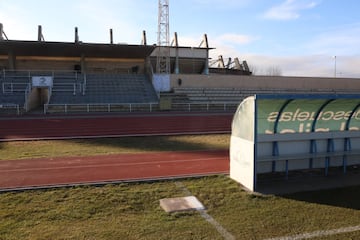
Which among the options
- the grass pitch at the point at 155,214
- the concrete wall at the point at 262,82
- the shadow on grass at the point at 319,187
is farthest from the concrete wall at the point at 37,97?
the shadow on grass at the point at 319,187

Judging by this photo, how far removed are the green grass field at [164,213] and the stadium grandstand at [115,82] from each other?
74.6 ft

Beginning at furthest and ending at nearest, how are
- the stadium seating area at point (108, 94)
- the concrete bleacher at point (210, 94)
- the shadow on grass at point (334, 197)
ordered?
the concrete bleacher at point (210, 94) < the stadium seating area at point (108, 94) < the shadow on grass at point (334, 197)

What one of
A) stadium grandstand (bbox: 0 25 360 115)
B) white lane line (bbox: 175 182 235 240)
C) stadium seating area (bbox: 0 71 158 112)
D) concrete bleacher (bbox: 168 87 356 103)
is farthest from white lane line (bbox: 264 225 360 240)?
concrete bleacher (bbox: 168 87 356 103)

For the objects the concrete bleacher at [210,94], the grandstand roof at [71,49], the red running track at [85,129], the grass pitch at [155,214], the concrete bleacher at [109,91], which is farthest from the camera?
the grandstand roof at [71,49]

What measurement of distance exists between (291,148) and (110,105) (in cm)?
2486

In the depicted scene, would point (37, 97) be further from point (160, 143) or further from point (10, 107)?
point (160, 143)

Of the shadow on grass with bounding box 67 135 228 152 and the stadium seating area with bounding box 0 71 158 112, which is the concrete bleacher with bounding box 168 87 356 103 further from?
the shadow on grass with bounding box 67 135 228 152

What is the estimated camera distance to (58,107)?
28391 millimetres

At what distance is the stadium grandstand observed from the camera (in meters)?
30.8

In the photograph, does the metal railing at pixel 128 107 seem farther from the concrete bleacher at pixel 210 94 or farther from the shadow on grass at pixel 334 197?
the shadow on grass at pixel 334 197

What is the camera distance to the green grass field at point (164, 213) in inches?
180

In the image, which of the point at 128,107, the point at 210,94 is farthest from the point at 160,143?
the point at 210,94

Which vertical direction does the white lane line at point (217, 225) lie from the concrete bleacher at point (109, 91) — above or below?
below

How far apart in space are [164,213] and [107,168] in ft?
12.2
